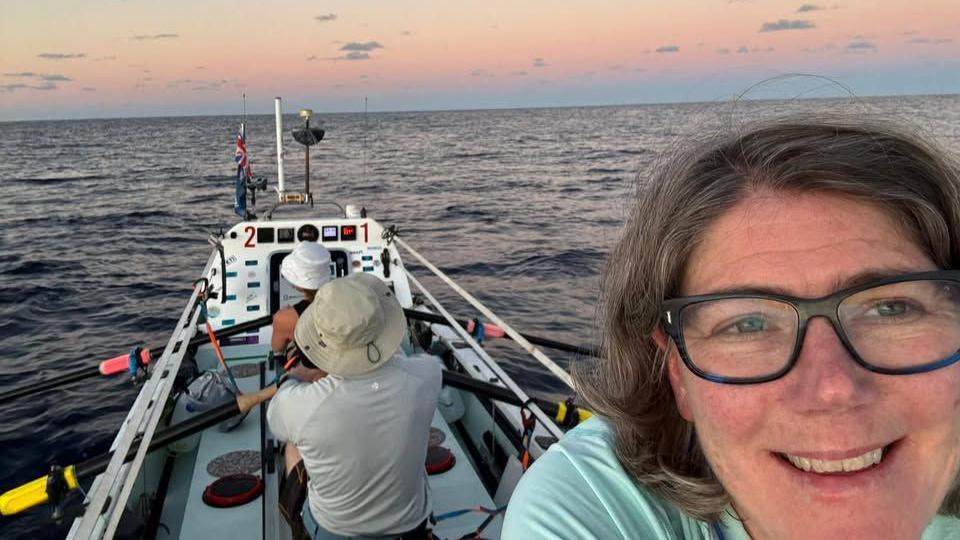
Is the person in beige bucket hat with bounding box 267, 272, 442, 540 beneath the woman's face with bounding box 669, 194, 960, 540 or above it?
beneath

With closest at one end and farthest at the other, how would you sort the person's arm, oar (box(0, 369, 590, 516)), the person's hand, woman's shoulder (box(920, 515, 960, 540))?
woman's shoulder (box(920, 515, 960, 540)), oar (box(0, 369, 590, 516)), the person's hand, the person's arm

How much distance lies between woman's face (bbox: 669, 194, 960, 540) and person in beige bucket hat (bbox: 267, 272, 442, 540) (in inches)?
79.4

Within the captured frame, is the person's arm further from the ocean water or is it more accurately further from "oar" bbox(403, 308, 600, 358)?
the ocean water

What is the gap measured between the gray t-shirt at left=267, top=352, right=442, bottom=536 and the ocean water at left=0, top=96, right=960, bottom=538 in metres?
1.01

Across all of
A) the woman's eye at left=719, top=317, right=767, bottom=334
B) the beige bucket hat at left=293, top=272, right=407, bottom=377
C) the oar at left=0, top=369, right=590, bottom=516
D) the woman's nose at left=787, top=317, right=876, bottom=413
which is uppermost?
the woman's eye at left=719, top=317, right=767, bottom=334

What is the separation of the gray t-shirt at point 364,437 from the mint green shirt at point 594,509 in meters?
1.75

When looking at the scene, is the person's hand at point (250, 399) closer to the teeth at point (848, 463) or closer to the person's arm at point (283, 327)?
the person's arm at point (283, 327)

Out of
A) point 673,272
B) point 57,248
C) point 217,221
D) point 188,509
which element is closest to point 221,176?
point 217,221

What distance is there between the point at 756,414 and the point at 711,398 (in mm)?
93

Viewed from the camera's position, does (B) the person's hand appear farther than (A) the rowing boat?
Yes

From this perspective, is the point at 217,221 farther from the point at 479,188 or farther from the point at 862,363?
the point at 862,363

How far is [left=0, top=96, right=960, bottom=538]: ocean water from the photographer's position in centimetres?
813

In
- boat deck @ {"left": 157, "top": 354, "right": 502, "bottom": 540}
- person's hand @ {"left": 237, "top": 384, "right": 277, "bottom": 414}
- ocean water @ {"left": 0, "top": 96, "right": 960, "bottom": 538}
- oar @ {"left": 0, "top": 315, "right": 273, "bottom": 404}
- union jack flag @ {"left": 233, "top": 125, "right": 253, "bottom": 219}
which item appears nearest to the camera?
person's hand @ {"left": 237, "top": 384, "right": 277, "bottom": 414}

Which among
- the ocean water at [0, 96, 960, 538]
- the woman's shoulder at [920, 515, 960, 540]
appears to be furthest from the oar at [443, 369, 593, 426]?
the woman's shoulder at [920, 515, 960, 540]
